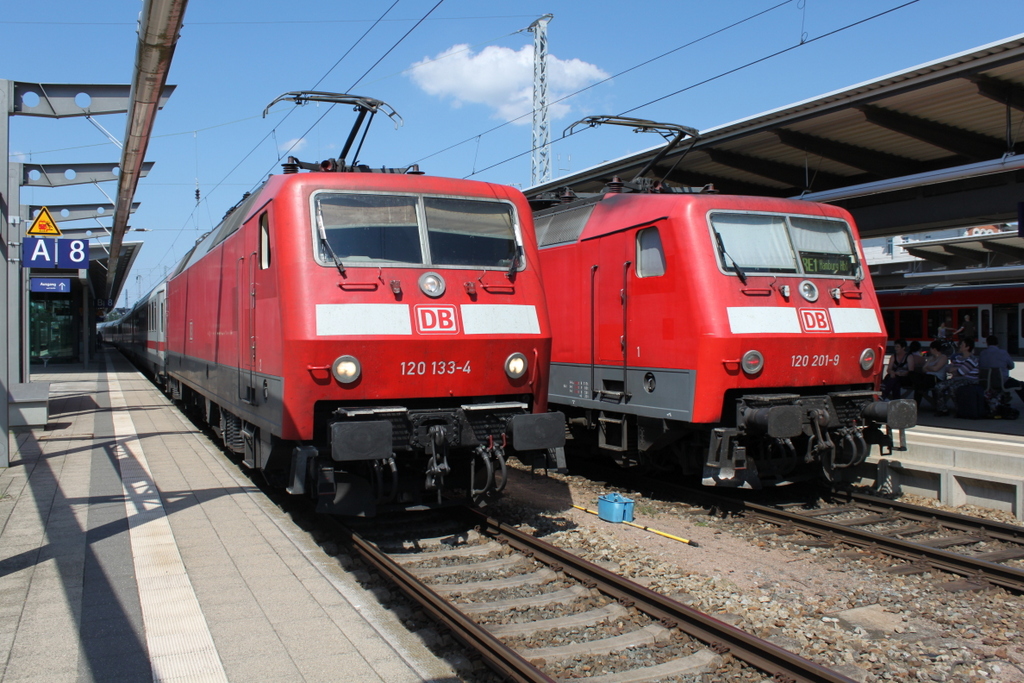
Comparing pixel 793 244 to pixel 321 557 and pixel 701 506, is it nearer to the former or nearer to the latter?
pixel 701 506

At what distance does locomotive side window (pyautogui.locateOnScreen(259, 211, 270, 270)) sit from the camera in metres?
6.68

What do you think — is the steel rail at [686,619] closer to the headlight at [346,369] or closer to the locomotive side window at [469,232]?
the headlight at [346,369]

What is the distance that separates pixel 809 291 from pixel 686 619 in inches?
172

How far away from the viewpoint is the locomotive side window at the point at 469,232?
6637 mm

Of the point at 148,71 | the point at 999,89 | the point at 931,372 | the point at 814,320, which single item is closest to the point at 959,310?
the point at 931,372

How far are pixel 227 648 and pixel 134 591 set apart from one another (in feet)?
3.99

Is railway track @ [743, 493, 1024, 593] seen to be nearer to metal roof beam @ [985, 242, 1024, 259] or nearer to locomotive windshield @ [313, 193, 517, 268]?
locomotive windshield @ [313, 193, 517, 268]

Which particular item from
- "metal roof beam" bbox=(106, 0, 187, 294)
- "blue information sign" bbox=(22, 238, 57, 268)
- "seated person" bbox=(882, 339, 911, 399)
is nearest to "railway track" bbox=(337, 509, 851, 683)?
"metal roof beam" bbox=(106, 0, 187, 294)

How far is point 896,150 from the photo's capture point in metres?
12.5

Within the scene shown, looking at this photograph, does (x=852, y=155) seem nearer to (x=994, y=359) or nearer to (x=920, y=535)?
(x=994, y=359)

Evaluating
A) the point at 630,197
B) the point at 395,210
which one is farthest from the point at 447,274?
the point at 630,197

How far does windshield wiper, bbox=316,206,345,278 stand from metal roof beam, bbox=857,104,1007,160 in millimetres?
7197

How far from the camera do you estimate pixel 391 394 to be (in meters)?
6.21

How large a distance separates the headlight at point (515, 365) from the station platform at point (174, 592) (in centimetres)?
205
